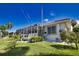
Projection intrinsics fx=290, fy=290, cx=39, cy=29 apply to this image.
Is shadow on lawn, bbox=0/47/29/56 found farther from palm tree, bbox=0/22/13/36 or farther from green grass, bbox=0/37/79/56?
palm tree, bbox=0/22/13/36

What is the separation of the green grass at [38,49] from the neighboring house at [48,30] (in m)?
0.10

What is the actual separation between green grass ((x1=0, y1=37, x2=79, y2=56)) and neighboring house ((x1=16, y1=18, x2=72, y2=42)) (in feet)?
0.34

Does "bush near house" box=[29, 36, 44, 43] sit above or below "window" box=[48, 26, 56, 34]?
below

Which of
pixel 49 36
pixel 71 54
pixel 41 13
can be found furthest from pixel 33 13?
pixel 71 54

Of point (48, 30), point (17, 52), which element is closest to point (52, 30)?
point (48, 30)

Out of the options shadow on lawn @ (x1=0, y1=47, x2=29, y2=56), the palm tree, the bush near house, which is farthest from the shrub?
the palm tree

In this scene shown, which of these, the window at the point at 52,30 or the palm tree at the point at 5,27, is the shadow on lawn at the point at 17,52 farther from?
the window at the point at 52,30

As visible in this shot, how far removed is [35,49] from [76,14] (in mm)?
783

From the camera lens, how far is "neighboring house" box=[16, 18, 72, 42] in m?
4.23

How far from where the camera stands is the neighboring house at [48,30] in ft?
13.9

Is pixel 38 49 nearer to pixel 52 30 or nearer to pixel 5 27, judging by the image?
pixel 52 30

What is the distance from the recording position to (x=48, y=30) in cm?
425

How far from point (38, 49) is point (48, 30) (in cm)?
31

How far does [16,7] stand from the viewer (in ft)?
13.9
